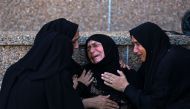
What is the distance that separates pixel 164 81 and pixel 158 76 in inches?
2.6

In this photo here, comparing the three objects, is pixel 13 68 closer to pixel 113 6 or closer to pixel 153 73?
pixel 153 73

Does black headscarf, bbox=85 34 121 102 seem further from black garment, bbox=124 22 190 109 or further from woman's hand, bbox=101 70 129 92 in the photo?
black garment, bbox=124 22 190 109

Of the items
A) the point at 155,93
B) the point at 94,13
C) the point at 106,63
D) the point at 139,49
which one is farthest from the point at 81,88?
the point at 94,13

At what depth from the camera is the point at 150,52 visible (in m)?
4.80

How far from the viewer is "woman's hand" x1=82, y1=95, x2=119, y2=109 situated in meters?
4.93

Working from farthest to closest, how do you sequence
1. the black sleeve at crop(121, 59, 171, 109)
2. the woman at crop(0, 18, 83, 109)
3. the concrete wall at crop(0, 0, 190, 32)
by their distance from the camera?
the concrete wall at crop(0, 0, 190, 32)
the black sleeve at crop(121, 59, 171, 109)
the woman at crop(0, 18, 83, 109)

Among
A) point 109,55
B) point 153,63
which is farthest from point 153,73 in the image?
point 109,55

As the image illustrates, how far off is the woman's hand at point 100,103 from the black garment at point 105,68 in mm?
53

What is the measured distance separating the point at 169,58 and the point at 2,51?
1546mm

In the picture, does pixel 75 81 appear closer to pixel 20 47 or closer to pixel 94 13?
pixel 20 47

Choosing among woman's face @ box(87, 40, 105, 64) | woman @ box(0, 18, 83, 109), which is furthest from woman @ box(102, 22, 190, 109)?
woman @ box(0, 18, 83, 109)

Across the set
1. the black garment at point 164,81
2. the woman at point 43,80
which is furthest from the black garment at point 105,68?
the woman at point 43,80

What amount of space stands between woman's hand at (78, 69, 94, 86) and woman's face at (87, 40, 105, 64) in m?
0.12

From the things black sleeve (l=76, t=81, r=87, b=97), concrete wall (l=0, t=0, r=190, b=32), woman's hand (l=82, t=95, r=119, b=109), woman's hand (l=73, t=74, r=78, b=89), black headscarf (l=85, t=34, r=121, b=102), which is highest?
concrete wall (l=0, t=0, r=190, b=32)
